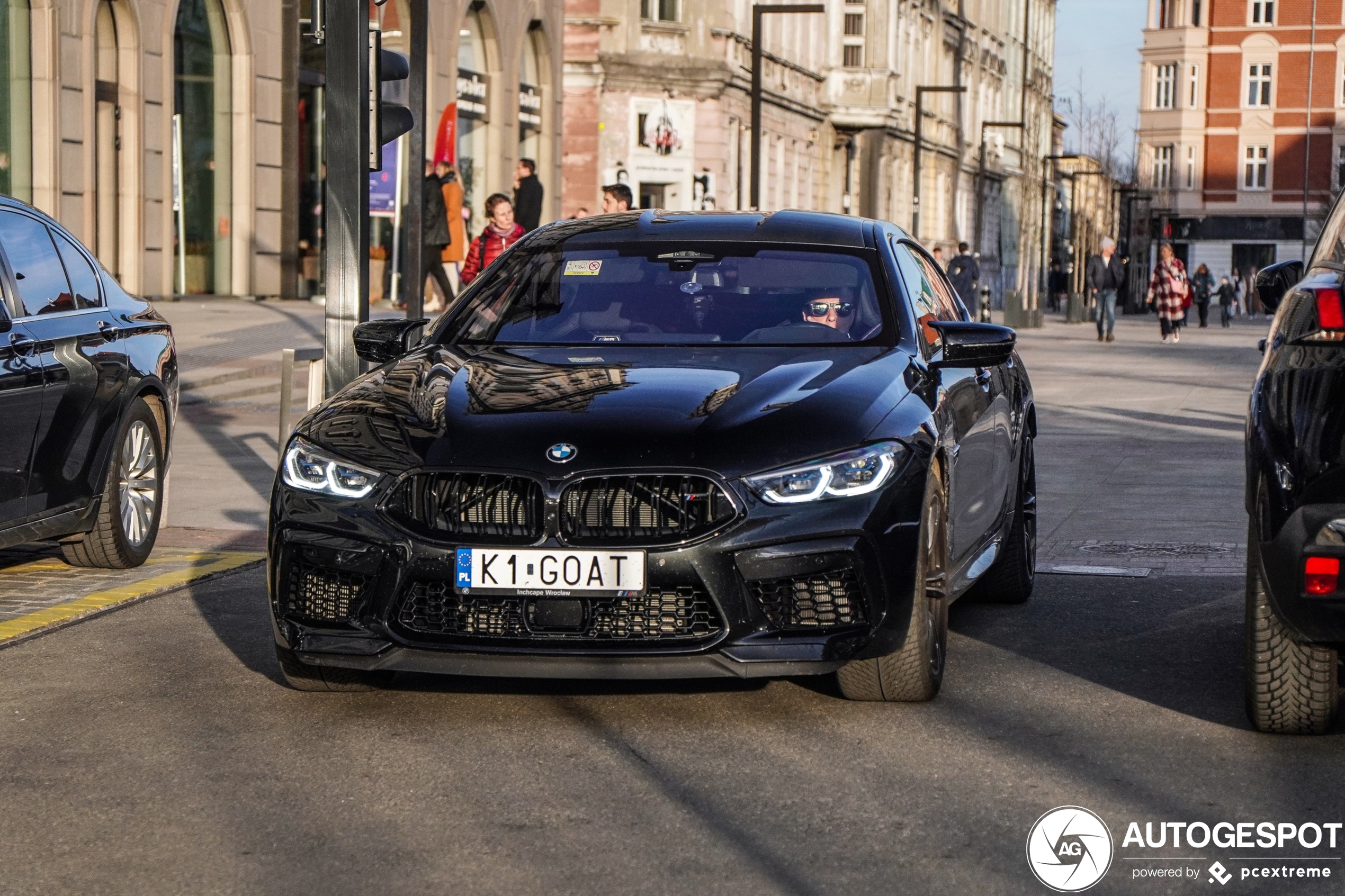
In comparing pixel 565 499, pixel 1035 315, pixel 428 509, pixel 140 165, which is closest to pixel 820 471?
pixel 565 499

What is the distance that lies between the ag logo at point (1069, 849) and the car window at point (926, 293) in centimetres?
231

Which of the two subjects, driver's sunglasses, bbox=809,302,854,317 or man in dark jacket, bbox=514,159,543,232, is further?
man in dark jacket, bbox=514,159,543,232

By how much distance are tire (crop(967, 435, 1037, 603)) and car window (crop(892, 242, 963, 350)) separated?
0.74 metres

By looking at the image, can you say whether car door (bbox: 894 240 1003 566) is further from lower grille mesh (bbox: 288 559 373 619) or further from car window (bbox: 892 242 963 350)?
lower grille mesh (bbox: 288 559 373 619)

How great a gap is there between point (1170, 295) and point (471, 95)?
13.8m

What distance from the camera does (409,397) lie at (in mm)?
6105

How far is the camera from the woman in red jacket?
17.9m

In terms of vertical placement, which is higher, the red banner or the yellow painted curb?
the red banner

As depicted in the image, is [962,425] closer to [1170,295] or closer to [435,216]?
[435,216]

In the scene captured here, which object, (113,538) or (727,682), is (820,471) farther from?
(113,538)

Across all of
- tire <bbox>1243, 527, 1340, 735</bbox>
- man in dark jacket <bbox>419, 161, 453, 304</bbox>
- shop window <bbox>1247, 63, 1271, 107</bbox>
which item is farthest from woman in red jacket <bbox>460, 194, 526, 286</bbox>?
A: shop window <bbox>1247, 63, 1271, 107</bbox>

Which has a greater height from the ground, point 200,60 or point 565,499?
point 200,60

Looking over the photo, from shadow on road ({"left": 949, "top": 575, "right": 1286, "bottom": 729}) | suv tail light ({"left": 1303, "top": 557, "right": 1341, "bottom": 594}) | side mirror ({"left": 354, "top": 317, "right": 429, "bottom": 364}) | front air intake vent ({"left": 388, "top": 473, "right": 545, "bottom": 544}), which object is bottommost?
shadow on road ({"left": 949, "top": 575, "right": 1286, "bottom": 729})

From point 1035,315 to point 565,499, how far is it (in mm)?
44330
